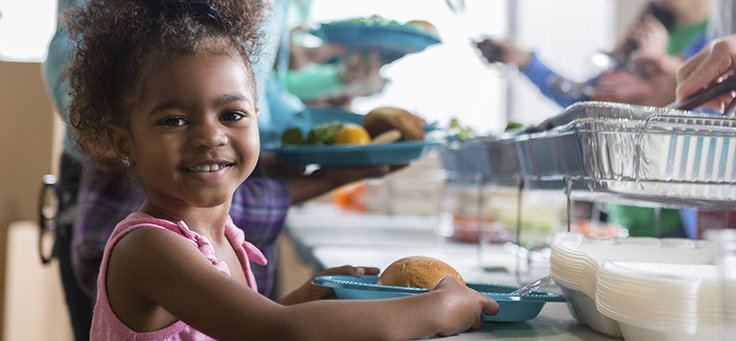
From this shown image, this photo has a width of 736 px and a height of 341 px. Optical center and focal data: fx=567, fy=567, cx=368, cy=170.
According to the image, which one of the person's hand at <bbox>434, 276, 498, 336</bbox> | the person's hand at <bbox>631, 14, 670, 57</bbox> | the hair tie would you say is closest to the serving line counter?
the person's hand at <bbox>434, 276, 498, 336</bbox>

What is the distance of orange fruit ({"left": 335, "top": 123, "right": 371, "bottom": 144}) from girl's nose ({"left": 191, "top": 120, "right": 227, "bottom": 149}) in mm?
476

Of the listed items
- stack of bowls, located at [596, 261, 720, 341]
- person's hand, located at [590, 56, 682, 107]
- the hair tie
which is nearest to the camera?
stack of bowls, located at [596, 261, 720, 341]

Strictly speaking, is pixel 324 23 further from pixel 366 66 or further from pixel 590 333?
pixel 590 333

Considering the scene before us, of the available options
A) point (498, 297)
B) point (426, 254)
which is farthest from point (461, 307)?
point (426, 254)

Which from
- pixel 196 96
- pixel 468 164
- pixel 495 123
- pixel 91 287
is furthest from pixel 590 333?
pixel 495 123

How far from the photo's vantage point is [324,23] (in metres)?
1.36

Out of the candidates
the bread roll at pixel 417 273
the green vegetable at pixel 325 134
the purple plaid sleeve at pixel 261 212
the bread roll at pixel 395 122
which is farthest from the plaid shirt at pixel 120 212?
the bread roll at pixel 417 273

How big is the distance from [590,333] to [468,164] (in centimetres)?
74

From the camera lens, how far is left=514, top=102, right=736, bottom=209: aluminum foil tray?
615 millimetres

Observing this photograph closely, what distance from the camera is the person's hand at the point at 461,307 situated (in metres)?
0.55

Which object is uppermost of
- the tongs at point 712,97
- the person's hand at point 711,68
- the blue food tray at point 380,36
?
the blue food tray at point 380,36

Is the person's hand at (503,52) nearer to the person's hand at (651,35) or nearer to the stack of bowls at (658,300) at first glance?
the person's hand at (651,35)

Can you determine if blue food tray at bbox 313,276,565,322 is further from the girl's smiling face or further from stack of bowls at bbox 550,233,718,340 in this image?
the girl's smiling face

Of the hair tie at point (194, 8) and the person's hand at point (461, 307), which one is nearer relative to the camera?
the person's hand at point (461, 307)
